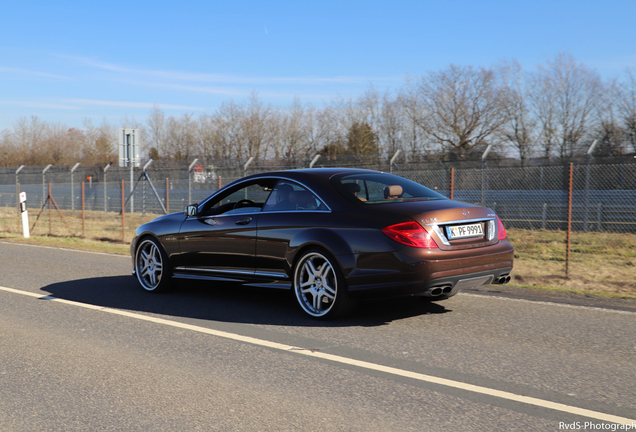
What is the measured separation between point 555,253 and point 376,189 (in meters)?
8.39

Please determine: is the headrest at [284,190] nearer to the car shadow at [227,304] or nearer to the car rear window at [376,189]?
the car rear window at [376,189]

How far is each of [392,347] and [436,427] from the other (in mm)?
1670

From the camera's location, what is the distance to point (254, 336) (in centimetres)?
538

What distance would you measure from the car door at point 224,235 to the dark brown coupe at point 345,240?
0.04ft

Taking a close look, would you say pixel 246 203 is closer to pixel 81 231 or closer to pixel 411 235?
pixel 411 235

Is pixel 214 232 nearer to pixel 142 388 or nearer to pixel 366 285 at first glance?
pixel 366 285

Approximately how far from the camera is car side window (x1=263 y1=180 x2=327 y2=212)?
6125mm

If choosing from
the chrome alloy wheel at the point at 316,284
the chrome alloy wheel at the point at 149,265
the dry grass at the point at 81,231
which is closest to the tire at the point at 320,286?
the chrome alloy wheel at the point at 316,284

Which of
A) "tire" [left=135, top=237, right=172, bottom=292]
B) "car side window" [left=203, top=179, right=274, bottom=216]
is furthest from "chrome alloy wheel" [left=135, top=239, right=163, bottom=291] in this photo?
"car side window" [left=203, top=179, right=274, bottom=216]

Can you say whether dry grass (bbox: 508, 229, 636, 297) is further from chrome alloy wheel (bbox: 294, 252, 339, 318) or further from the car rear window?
chrome alloy wheel (bbox: 294, 252, 339, 318)

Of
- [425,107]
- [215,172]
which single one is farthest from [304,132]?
[215,172]

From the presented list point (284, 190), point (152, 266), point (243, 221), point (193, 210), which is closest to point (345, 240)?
point (284, 190)

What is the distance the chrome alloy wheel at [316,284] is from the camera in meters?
5.82

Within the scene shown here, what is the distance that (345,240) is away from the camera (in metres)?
5.64
